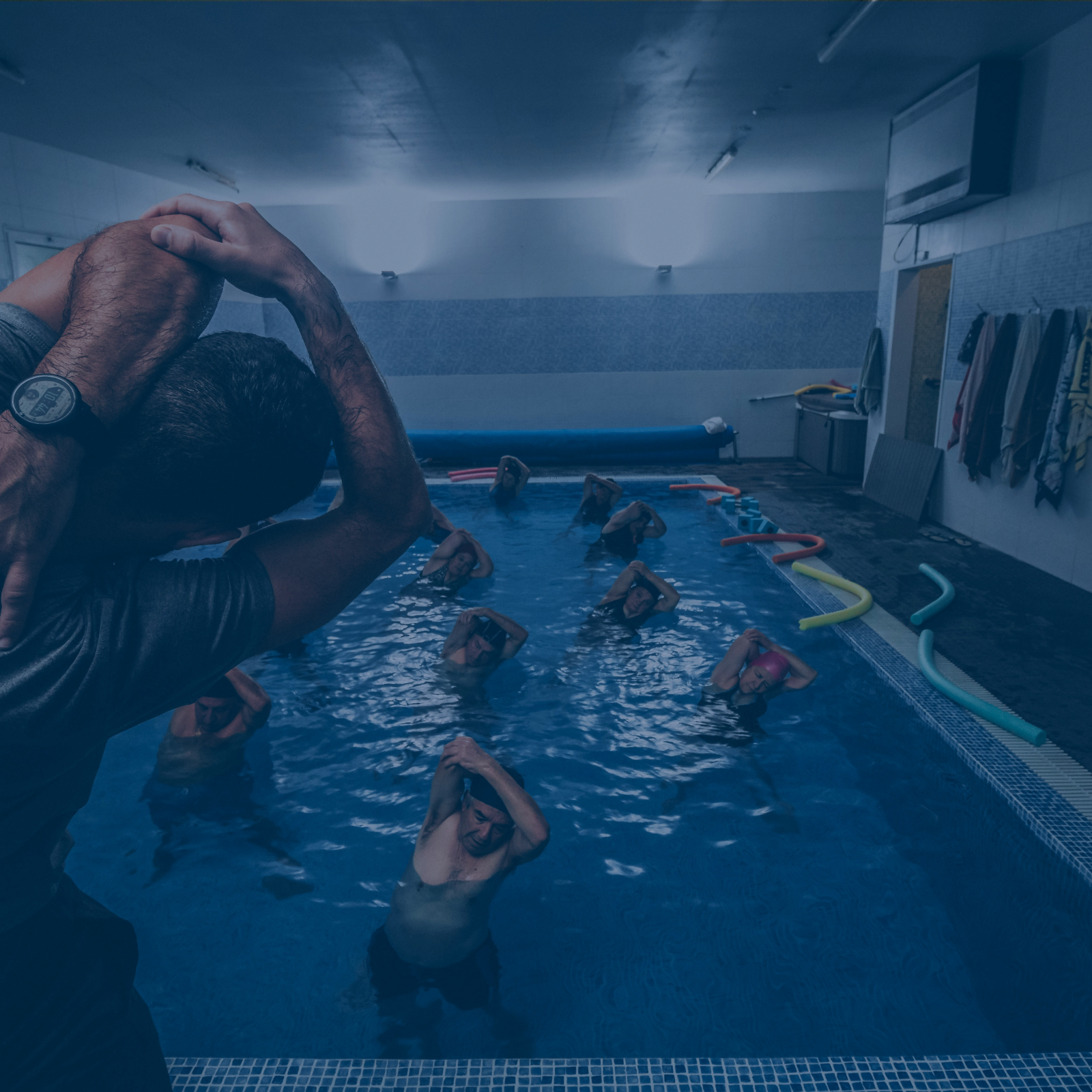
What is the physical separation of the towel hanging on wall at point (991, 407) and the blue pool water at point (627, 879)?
114 inches

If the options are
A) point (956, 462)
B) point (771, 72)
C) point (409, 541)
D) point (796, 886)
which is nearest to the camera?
point (409, 541)

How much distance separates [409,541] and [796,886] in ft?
9.10

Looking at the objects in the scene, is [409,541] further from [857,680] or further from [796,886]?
[857,680]

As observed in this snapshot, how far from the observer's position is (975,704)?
395 centimetres

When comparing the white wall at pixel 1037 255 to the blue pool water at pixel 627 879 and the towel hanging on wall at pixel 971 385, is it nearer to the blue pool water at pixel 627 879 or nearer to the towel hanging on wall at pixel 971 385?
the towel hanging on wall at pixel 971 385

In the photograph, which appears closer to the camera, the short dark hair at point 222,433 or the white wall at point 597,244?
the short dark hair at point 222,433

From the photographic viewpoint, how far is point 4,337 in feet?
2.91

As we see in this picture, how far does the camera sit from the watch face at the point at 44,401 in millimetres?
802

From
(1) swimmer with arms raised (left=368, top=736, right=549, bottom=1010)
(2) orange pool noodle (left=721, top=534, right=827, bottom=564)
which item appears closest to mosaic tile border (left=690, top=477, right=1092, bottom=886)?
(2) orange pool noodle (left=721, top=534, right=827, bottom=564)

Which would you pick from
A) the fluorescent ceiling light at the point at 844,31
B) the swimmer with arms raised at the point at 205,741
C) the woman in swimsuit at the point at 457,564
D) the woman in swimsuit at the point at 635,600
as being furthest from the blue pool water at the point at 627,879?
the fluorescent ceiling light at the point at 844,31

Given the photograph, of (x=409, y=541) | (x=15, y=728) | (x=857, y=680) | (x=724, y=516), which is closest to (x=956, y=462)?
(x=724, y=516)

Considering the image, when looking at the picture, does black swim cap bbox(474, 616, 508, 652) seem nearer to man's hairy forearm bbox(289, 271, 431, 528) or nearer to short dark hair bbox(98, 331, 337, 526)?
man's hairy forearm bbox(289, 271, 431, 528)

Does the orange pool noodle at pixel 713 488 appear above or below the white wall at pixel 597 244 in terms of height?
below

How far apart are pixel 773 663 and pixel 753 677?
0.24 m
